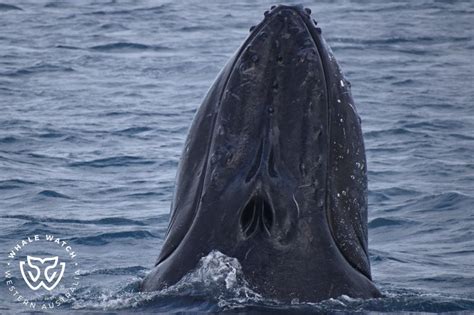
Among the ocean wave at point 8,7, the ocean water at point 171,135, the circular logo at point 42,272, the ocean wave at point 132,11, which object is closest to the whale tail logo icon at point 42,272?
the circular logo at point 42,272

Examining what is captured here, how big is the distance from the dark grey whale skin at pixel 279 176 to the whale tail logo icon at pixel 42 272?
3.42 meters

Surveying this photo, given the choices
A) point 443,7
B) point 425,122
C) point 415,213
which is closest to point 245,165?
point 415,213

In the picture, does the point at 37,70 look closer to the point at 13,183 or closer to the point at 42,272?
the point at 13,183

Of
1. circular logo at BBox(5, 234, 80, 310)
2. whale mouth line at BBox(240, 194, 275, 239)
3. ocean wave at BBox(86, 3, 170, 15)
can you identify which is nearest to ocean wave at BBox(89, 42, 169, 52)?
ocean wave at BBox(86, 3, 170, 15)

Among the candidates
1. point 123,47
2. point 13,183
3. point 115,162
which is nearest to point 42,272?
point 13,183

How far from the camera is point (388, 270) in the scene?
13.4 m

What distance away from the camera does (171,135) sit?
23.3 meters

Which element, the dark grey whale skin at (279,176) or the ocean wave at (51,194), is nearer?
the dark grey whale skin at (279,176)

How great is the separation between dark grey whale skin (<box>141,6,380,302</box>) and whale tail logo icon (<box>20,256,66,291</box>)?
3421 millimetres

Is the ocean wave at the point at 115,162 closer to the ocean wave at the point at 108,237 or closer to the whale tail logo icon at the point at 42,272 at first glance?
the ocean wave at the point at 108,237

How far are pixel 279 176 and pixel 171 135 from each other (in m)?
15.4

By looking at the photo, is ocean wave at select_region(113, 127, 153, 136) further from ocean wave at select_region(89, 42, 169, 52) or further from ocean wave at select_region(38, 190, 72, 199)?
ocean wave at select_region(89, 42, 169, 52)

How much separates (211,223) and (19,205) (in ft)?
32.5

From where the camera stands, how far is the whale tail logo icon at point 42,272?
11.7 meters
